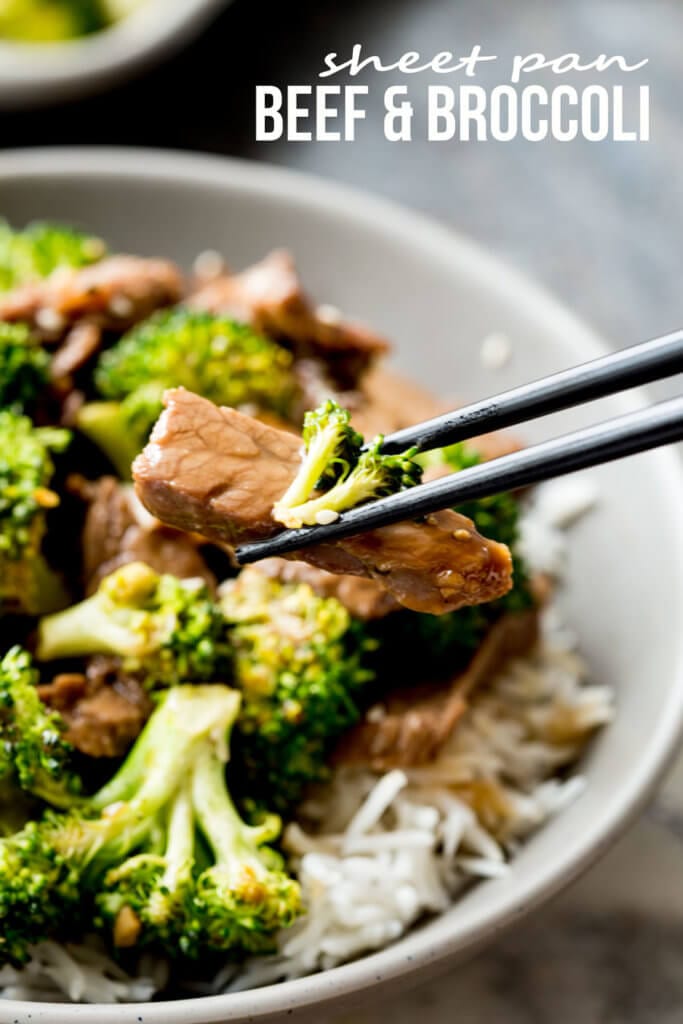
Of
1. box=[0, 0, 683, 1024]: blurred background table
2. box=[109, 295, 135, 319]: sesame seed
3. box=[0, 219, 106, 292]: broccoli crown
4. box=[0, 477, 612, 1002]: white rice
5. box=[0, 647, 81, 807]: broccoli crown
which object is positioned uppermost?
box=[0, 0, 683, 1024]: blurred background table

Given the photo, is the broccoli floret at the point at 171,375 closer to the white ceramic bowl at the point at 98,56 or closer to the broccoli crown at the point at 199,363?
the broccoli crown at the point at 199,363

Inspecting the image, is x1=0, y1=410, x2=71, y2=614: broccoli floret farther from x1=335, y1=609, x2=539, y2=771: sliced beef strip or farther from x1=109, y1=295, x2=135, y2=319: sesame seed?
x1=335, y1=609, x2=539, y2=771: sliced beef strip

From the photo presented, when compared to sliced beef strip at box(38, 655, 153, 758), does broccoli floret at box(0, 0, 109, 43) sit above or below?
above

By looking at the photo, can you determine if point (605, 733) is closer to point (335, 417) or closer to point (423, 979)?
point (423, 979)

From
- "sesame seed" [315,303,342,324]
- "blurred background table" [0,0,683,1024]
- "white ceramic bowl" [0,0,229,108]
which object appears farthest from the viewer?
"blurred background table" [0,0,683,1024]

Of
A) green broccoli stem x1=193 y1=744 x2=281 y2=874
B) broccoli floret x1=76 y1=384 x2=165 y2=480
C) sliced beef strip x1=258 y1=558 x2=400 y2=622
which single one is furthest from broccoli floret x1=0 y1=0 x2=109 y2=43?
green broccoli stem x1=193 y1=744 x2=281 y2=874

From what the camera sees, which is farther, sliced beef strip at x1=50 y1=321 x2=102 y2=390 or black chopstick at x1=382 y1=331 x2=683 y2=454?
sliced beef strip at x1=50 y1=321 x2=102 y2=390

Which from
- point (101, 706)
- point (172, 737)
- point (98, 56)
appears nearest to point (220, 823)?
point (172, 737)
